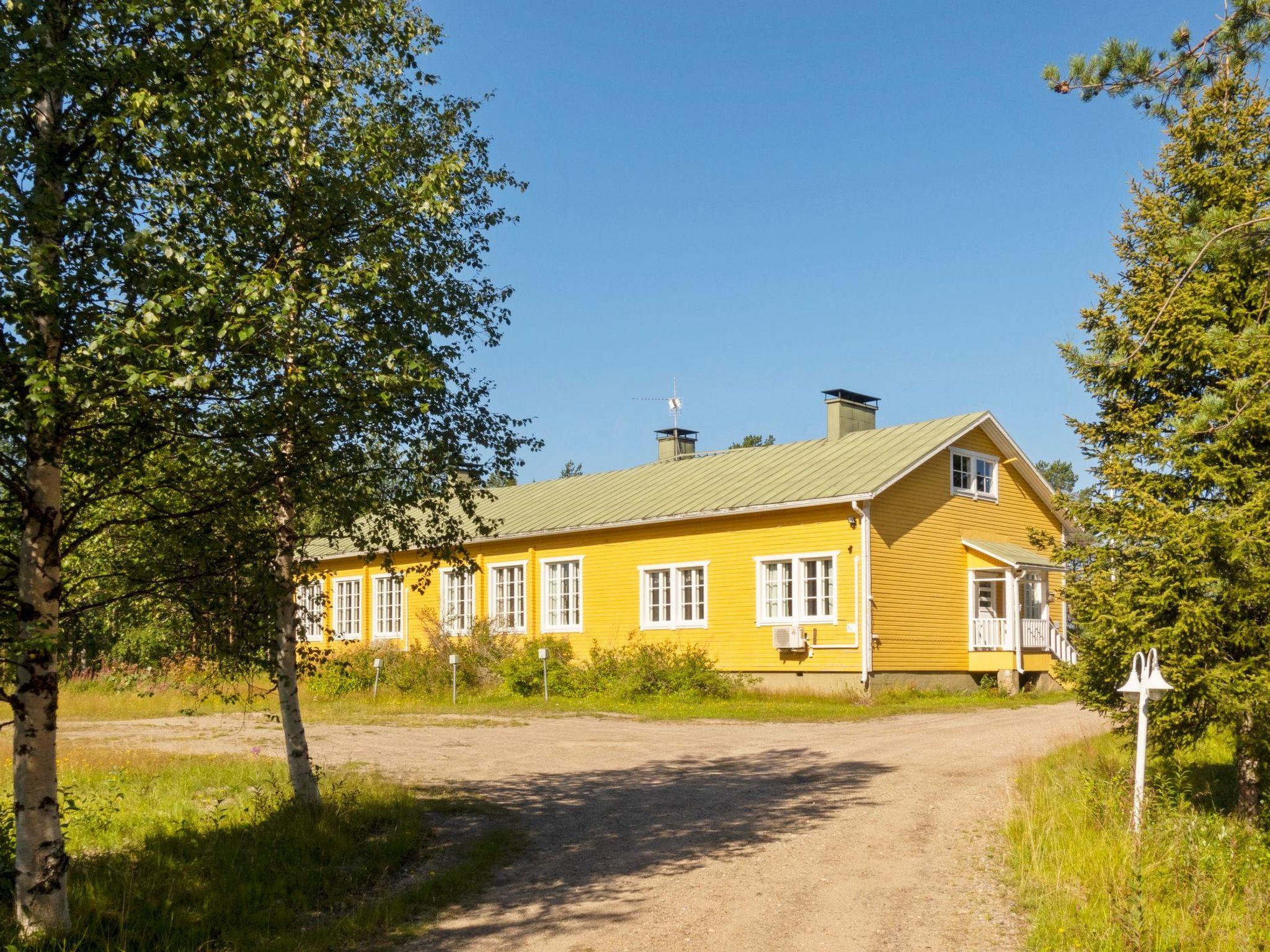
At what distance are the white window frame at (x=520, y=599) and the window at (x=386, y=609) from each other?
3722 millimetres

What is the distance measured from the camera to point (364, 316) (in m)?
8.12

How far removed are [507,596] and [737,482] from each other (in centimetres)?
750

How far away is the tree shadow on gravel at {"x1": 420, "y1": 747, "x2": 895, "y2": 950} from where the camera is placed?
7.82 meters

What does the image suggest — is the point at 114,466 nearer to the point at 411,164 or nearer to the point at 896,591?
the point at 411,164

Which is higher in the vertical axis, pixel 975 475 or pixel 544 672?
pixel 975 475

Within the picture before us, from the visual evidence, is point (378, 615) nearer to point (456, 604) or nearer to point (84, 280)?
point (456, 604)

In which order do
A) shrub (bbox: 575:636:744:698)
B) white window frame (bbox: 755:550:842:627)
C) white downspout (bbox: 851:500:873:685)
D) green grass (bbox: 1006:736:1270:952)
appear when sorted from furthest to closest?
shrub (bbox: 575:636:744:698)
white window frame (bbox: 755:550:842:627)
white downspout (bbox: 851:500:873:685)
green grass (bbox: 1006:736:1270:952)

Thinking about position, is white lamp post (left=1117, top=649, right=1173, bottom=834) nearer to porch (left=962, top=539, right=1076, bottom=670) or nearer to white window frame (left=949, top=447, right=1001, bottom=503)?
porch (left=962, top=539, right=1076, bottom=670)

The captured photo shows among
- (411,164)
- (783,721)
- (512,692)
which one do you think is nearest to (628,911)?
(411,164)

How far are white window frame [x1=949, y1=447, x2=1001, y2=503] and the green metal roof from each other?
81 cm

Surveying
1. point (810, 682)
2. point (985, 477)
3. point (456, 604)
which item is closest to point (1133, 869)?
point (810, 682)

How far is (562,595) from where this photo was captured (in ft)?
96.1

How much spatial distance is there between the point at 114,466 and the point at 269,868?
11.4ft

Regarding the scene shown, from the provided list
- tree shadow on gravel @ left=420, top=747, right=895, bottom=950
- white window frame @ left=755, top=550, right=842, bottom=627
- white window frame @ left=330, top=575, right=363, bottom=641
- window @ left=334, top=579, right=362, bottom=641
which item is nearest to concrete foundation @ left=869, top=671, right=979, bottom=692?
white window frame @ left=755, top=550, right=842, bottom=627
